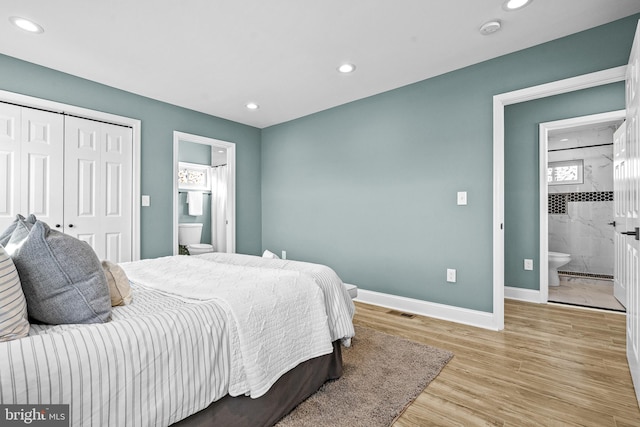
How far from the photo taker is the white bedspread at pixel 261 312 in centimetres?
138

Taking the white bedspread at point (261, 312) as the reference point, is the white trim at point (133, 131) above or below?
above

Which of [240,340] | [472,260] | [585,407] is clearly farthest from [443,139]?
[240,340]

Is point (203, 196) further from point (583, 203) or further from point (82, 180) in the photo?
point (583, 203)

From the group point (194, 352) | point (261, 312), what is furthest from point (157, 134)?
point (194, 352)

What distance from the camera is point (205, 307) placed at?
54.1 inches

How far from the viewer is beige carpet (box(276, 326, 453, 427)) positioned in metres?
1.62

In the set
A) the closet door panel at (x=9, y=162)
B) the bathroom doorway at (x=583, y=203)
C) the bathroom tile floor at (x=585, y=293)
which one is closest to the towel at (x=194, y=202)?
the closet door panel at (x=9, y=162)

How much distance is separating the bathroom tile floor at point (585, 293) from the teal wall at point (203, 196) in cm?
577

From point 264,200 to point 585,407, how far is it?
428 cm

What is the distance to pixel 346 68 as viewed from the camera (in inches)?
119

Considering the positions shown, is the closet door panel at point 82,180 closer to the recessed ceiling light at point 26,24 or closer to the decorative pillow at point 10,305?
the recessed ceiling light at point 26,24

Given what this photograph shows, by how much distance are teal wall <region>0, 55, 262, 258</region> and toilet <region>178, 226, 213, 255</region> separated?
1.21m

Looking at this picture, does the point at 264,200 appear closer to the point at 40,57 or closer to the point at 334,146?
the point at 334,146

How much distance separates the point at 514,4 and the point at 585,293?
3852mm
